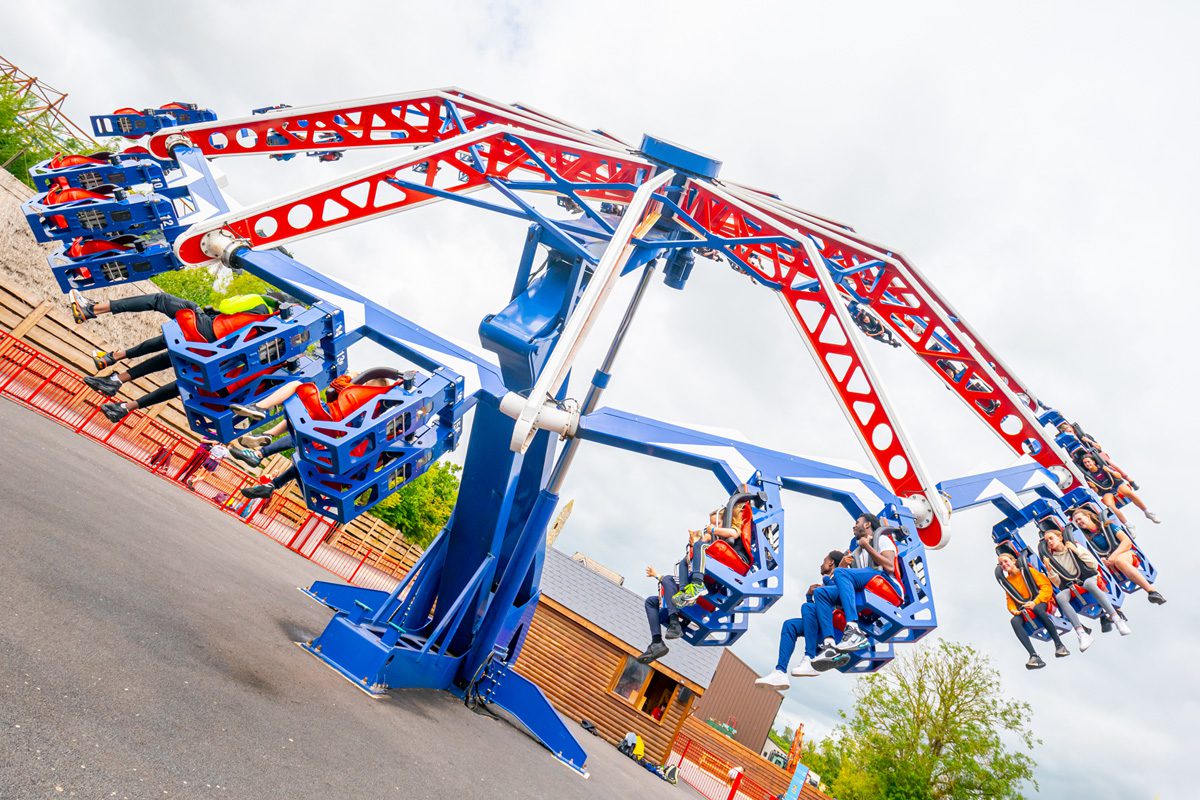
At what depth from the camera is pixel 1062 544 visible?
27.2 ft

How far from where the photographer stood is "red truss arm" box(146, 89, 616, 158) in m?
9.95

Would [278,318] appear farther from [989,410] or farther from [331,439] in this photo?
[989,410]

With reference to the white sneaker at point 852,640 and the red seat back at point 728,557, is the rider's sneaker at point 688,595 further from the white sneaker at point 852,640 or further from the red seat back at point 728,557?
the white sneaker at point 852,640

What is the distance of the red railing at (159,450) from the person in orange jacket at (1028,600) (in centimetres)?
1217

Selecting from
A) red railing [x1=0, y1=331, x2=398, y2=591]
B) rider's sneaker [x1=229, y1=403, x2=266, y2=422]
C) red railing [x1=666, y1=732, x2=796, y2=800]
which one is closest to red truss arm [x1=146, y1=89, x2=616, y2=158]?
rider's sneaker [x1=229, y1=403, x2=266, y2=422]

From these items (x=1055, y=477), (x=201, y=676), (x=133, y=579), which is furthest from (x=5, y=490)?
(x=1055, y=477)

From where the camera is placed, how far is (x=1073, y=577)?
8086mm

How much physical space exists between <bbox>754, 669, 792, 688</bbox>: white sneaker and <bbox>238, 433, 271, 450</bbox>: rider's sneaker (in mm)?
Answer: 4443

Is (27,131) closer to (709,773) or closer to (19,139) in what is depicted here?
(19,139)

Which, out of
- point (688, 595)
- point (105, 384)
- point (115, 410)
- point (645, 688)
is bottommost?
point (115, 410)

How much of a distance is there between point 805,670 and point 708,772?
20.9 metres

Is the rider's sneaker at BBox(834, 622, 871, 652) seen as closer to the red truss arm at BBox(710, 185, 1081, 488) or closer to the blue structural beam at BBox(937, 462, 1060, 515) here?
the blue structural beam at BBox(937, 462, 1060, 515)

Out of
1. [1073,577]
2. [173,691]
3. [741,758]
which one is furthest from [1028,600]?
[741,758]

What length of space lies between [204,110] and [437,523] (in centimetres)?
3679
